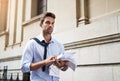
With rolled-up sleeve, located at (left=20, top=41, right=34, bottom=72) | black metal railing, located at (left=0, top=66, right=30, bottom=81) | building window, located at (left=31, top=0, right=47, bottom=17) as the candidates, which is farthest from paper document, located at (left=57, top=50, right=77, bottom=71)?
building window, located at (left=31, top=0, right=47, bottom=17)

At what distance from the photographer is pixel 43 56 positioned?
3248mm

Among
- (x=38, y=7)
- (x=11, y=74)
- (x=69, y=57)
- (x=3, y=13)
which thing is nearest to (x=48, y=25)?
(x=69, y=57)

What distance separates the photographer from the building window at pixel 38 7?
31.5 feet

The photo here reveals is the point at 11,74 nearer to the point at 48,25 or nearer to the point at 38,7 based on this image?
the point at 38,7

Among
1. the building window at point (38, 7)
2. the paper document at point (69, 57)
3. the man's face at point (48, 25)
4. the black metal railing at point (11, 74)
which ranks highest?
the building window at point (38, 7)

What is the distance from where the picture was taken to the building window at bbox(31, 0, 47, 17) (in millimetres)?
9602

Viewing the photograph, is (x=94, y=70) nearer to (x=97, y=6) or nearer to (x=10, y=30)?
(x=97, y=6)

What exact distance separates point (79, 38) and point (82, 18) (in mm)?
557

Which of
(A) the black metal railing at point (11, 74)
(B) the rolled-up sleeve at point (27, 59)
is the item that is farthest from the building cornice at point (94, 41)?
(A) the black metal railing at point (11, 74)

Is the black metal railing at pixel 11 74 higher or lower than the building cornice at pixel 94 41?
lower

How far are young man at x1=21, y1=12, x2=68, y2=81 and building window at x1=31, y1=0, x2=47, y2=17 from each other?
6259 mm

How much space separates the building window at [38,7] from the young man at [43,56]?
6.26 metres

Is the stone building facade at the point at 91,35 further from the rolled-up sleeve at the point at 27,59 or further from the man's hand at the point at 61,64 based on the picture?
the rolled-up sleeve at the point at 27,59

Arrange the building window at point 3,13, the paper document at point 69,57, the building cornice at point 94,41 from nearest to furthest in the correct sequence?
the paper document at point 69,57 → the building cornice at point 94,41 → the building window at point 3,13
